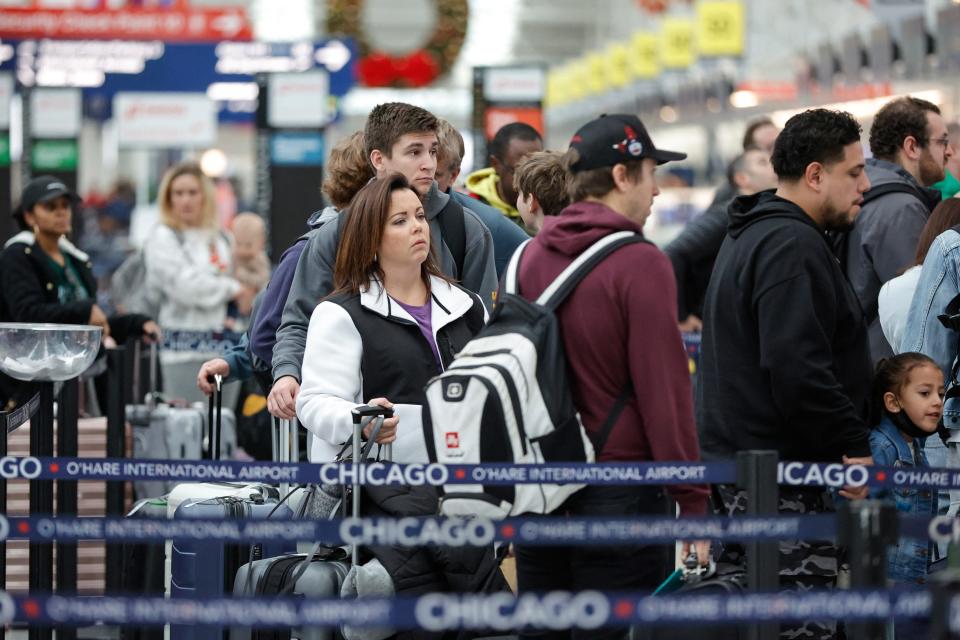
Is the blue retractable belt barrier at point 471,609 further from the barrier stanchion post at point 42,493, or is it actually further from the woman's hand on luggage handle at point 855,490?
the barrier stanchion post at point 42,493

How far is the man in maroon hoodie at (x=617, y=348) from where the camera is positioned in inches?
143

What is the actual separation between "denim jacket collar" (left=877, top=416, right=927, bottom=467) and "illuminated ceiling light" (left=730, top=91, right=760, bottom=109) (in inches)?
825

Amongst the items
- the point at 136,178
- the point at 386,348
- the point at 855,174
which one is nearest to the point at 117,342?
the point at 386,348

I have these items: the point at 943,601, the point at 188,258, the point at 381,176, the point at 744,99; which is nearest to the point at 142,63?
the point at 744,99

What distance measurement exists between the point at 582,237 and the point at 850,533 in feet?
3.25

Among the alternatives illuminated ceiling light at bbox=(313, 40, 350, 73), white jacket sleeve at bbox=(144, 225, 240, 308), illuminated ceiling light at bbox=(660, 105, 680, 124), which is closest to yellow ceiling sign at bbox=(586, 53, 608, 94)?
illuminated ceiling light at bbox=(660, 105, 680, 124)

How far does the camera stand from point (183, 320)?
9180 millimetres

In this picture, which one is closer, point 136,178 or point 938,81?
point 938,81

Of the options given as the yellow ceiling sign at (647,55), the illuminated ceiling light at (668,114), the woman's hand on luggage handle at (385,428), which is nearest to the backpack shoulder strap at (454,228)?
the woman's hand on luggage handle at (385,428)

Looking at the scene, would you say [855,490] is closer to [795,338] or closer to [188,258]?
[795,338]

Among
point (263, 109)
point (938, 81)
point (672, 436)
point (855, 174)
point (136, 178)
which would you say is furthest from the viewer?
point (136, 178)

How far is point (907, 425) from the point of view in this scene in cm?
502

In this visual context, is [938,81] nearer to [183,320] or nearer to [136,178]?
[183,320]

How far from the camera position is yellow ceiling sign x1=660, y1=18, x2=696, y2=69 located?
1104 inches
